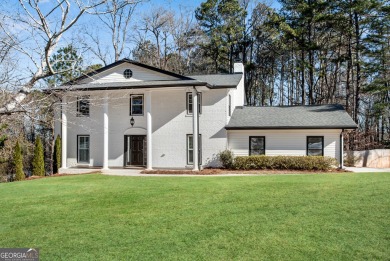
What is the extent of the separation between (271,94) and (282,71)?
2798 millimetres

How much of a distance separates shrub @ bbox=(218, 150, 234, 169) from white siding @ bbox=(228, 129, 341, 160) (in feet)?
3.29

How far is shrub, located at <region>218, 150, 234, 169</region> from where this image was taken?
1986 cm

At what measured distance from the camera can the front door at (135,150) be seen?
2172cm

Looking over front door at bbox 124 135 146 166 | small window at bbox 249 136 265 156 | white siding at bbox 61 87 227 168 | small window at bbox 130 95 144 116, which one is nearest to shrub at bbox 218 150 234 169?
white siding at bbox 61 87 227 168

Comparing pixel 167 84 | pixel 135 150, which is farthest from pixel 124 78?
pixel 135 150

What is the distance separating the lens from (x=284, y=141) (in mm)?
20422

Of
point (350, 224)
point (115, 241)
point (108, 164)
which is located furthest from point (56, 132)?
point (350, 224)

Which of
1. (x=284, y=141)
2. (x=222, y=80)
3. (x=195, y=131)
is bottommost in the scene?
(x=284, y=141)

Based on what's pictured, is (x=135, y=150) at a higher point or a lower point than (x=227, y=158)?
higher

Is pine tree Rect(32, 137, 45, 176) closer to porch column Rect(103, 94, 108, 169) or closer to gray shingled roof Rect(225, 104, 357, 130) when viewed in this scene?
porch column Rect(103, 94, 108, 169)

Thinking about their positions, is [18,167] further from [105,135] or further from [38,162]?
[105,135]

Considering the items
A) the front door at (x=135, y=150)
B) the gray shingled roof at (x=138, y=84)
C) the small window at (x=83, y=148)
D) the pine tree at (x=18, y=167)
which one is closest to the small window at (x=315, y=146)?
the gray shingled roof at (x=138, y=84)

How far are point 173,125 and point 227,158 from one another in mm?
3727

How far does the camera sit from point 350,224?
685cm
